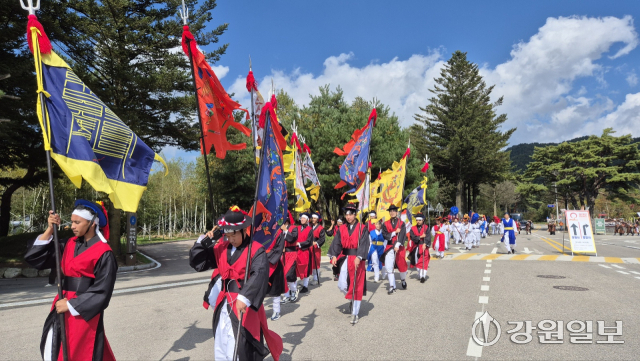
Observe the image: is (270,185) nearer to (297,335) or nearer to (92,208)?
(92,208)

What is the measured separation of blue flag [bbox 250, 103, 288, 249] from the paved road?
167 centimetres

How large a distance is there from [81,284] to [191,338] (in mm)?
2857

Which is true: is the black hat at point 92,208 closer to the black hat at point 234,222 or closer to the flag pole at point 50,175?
the flag pole at point 50,175

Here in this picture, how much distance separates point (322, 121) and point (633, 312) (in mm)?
26288

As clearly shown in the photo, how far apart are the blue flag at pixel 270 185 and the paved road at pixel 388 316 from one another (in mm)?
1666

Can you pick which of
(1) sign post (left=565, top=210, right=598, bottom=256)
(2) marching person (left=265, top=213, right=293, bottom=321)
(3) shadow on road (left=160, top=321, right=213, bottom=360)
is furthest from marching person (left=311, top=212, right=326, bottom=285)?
(1) sign post (left=565, top=210, right=598, bottom=256)

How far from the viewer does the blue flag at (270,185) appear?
4.65 m

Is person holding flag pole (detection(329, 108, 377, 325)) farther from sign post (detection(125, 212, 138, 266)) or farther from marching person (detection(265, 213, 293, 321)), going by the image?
sign post (detection(125, 212, 138, 266))

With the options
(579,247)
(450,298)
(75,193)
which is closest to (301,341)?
(450,298)

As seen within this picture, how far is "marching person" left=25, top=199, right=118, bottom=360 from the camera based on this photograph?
10.9ft

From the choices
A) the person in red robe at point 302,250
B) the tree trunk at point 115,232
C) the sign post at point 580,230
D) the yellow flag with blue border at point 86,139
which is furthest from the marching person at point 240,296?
the sign post at point 580,230

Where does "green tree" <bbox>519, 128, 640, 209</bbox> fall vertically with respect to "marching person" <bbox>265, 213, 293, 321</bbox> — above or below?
above

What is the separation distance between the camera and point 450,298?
28.6 ft

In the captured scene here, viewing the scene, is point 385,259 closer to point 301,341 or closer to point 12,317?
point 301,341
